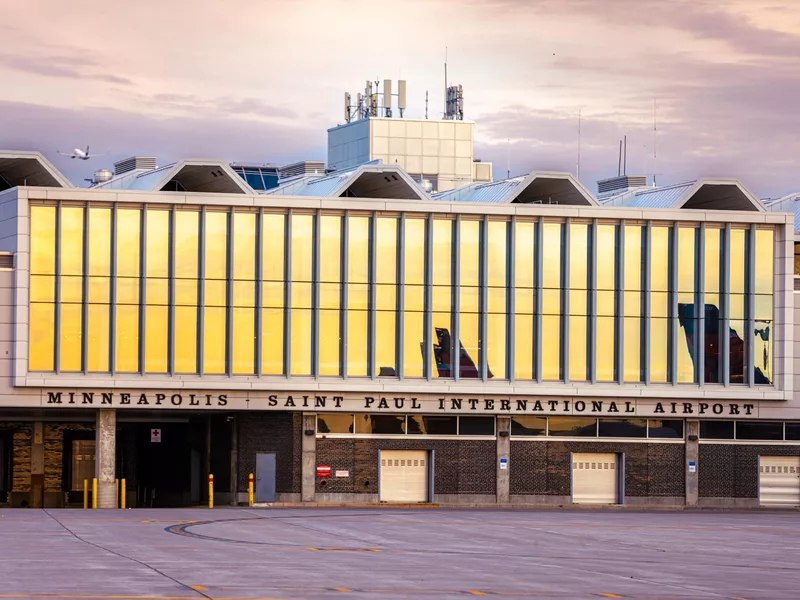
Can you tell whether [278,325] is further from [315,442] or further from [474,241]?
[474,241]

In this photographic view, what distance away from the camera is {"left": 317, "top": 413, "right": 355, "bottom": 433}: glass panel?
6025 cm

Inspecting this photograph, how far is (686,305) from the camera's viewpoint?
206 feet

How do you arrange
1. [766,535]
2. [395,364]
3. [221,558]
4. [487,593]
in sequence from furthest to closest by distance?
[395,364]
[766,535]
[221,558]
[487,593]

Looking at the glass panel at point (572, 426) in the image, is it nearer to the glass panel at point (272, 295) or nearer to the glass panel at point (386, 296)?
the glass panel at point (386, 296)

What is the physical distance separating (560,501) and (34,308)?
2183cm

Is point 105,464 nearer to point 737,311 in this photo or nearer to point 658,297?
point 658,297

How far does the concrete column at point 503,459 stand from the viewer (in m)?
61.2

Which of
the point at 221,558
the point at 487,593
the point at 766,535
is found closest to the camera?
the point at 487,593

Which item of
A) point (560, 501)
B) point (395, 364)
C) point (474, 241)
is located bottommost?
point (560, 501)

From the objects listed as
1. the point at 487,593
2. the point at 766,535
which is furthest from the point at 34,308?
the point at 487,593

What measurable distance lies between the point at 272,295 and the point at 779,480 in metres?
22.4

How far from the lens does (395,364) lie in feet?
199

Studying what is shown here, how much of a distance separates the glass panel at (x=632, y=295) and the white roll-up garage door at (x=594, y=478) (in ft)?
11.5

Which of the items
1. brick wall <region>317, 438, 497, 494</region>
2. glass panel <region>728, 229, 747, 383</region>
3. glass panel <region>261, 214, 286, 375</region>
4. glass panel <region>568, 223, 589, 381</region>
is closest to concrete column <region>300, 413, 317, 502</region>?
brick wall <region>317, 438, 497, 494</region>
